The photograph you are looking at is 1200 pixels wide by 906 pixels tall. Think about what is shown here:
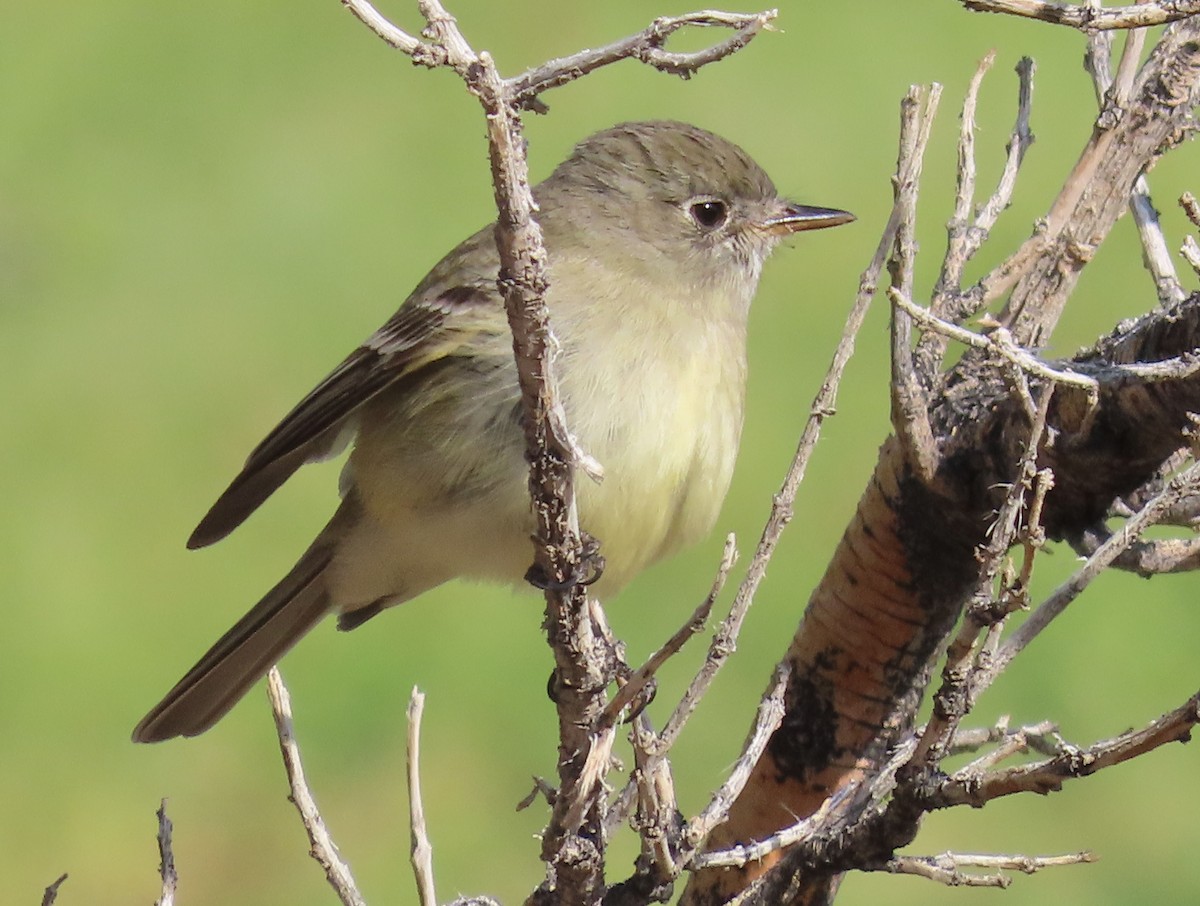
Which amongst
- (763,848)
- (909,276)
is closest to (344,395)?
(909,276)

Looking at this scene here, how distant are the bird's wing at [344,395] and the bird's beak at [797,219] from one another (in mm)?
790

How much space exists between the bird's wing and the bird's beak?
79 cm

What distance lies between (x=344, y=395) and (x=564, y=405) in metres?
0.80

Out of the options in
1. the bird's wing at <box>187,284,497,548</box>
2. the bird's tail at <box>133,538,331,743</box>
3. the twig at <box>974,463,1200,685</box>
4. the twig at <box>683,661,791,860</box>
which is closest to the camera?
the twig at <box>974,463,1200,685</box>

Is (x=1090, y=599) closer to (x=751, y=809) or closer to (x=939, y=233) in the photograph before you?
(x=939, y=233)

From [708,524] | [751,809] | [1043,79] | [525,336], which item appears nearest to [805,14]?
[1043,79]

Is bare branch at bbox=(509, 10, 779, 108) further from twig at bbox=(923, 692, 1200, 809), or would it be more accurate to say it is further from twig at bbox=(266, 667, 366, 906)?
twig at bbox=(266, 667, 366, 906)

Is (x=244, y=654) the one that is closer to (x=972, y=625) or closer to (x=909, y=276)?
(x=909, y=276)

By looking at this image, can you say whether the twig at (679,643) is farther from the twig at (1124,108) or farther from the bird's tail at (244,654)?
the bird's tail at (244,654)

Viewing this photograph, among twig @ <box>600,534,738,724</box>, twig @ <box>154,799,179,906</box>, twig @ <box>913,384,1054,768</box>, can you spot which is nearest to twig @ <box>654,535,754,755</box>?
twig @ <box>600,534,738,724</box>

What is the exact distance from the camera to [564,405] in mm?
3531

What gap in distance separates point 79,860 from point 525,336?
4086mm

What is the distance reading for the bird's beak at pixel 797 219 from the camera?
434cm

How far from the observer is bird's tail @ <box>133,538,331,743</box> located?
14.1 feet
